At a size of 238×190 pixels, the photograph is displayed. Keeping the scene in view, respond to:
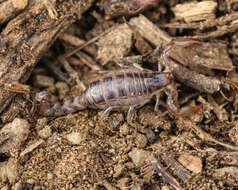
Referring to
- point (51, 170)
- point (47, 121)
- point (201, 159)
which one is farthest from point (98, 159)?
point (201, 159)

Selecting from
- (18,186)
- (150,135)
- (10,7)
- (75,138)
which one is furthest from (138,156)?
(10,7)

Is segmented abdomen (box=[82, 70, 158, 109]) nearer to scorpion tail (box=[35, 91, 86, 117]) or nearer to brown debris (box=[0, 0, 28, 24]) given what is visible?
scorpion tail (box=[35, 91, 86, 117])

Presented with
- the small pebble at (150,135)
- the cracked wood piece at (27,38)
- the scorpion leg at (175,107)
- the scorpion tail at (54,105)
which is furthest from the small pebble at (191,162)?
the cracked wood piece at (27,38)

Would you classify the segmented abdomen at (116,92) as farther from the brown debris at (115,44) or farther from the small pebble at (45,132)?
the small pebble at (45,132)

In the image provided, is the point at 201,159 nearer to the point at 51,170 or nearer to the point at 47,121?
the point at 51,170

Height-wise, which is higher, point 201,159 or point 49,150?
point 49,150

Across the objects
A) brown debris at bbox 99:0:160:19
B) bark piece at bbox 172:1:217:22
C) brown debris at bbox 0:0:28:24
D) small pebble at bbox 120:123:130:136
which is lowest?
small pebble at bbox 120:123:130:136

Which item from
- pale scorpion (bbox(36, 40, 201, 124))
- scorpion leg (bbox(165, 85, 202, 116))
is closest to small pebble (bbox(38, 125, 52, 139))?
pale scorpion (bbox(36, 40, 201, 124))
